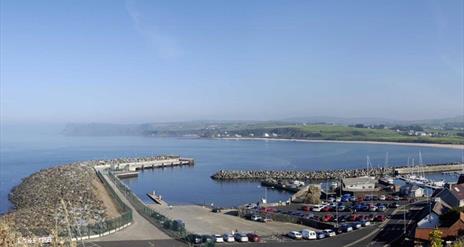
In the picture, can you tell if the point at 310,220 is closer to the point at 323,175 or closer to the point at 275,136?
the point at 323,175

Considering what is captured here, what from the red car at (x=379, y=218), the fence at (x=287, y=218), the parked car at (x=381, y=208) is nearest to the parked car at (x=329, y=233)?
the fence at (x=287, y=218)

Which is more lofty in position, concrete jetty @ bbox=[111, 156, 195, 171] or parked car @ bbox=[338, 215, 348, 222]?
parked car @ bbox=[338, 215, 348, 222]

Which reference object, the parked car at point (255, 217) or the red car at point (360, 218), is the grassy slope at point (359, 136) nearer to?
the red car at point (360, 218)

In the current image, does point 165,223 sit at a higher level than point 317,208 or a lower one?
higher

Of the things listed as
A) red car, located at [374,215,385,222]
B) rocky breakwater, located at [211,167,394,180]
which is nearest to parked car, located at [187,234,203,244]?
red car, located at [374,215,385,222]

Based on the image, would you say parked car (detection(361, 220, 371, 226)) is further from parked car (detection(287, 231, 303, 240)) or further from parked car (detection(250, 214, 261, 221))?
parked car (detection(250, 214, 261, 221))

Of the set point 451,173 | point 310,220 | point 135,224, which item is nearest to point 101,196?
point 135,224

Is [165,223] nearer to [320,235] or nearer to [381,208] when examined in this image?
[320,235]

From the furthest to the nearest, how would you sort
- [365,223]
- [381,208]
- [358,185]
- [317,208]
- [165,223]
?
[358,185], [317,208], [381,208], [365,223], [165,223]

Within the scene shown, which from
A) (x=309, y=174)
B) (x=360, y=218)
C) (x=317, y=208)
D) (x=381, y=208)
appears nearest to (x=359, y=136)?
(x=309, y=174)
